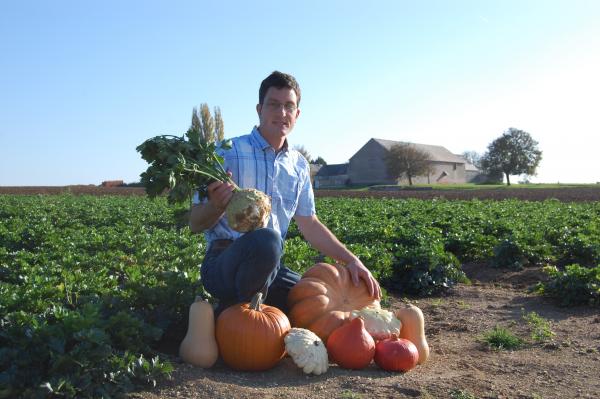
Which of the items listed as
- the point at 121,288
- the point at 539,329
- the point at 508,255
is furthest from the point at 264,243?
the point at 508,255

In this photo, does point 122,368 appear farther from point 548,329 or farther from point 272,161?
point 548,329

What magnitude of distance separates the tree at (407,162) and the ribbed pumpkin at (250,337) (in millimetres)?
71237

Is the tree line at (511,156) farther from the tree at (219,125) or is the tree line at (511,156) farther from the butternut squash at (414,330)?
the butternut squash at (414,330)

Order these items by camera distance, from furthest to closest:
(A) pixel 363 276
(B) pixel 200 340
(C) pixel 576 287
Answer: (C) pixel 576 287 → (A) pixel 363 276 → (B) pixel 200 340

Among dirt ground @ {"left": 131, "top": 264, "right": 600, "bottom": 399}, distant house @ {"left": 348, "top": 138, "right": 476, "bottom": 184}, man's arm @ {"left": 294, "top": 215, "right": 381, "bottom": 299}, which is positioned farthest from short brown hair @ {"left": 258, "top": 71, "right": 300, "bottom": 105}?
distant house @ {"left": 348, "top": 138, "right": 476, "bottom": 184}

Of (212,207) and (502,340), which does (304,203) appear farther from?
(502,340)

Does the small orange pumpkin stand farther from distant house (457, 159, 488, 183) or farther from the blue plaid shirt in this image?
distant house (457, 159, 488, 183)

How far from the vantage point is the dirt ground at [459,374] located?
12.1 ft

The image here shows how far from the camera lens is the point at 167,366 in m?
3.65

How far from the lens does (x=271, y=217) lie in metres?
4.93

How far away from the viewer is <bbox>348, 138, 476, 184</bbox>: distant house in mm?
80062

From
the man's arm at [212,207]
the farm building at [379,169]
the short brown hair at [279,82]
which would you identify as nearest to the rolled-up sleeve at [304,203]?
the short brown hair at [279,82]

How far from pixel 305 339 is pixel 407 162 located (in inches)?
2817

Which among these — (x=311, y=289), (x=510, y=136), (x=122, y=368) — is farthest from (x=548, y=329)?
(x=510, y=136)
